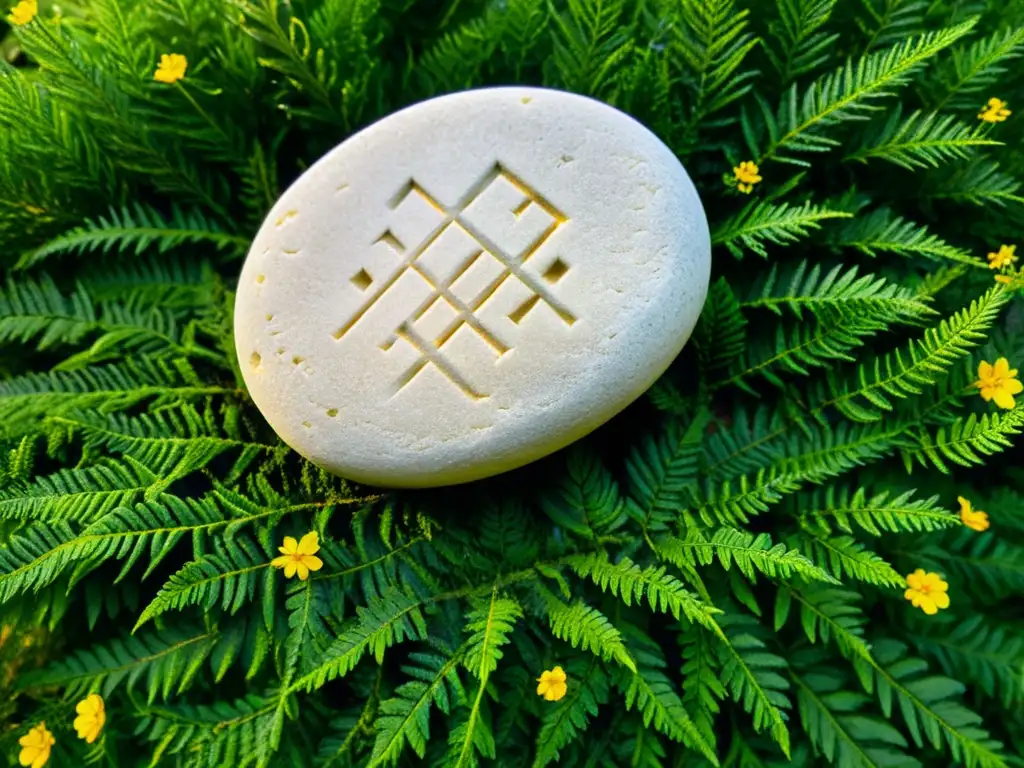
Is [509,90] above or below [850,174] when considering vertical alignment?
above

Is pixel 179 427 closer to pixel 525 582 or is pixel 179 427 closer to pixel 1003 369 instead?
pixel 525 582

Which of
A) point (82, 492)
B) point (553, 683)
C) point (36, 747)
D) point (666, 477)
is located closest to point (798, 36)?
point (666, 477)

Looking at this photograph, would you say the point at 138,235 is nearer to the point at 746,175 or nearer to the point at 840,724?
the point at 746,175

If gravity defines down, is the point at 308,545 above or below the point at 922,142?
below

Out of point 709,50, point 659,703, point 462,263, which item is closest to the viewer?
point 659,703

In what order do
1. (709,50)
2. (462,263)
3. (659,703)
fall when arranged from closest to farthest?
(659,703) < (462,263) < (709,50)

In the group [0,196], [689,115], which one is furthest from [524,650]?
[0,196]

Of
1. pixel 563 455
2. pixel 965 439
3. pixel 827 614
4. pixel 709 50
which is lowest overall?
pixel 827 614

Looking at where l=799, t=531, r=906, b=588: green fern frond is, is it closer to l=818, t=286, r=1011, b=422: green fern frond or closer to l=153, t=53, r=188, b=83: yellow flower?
l=818, t=286, r=1011, b=422: green fern frond
